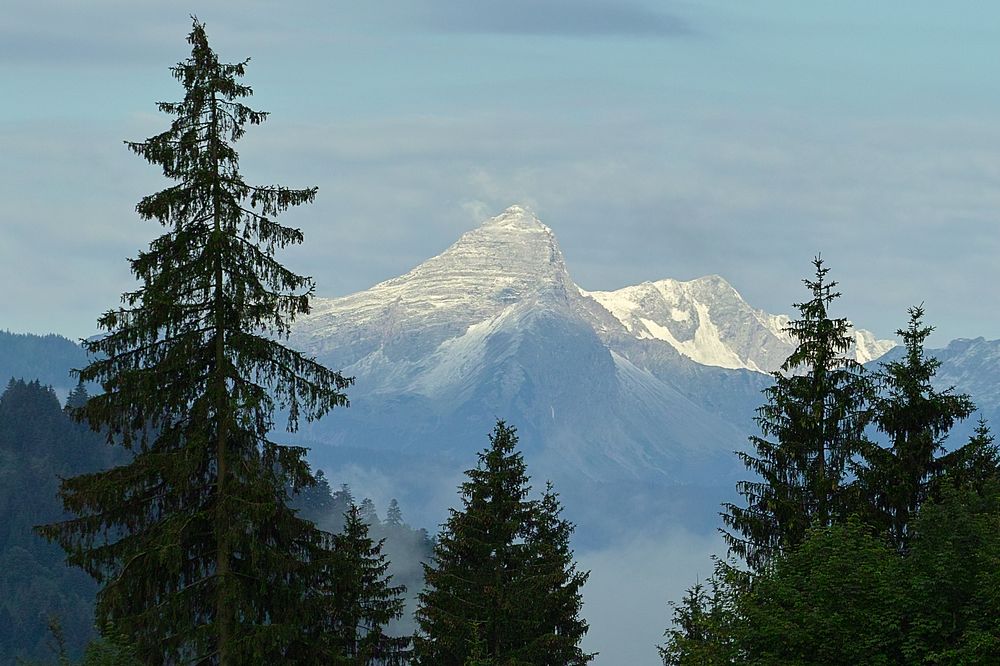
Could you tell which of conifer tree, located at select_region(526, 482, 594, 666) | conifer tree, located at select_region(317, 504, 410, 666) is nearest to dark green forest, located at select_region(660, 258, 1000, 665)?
conifer tree, located at select_region(526, 482, 594, 666)

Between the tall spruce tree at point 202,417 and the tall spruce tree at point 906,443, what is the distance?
1903cm

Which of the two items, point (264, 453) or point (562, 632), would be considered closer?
point (264, 453)

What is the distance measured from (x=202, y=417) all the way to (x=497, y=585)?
21.3 m

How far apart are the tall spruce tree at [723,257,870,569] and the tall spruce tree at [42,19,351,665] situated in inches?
683

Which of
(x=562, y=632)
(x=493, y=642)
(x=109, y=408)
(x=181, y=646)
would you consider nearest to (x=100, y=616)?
(x=181, y=646)

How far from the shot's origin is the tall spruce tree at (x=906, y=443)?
137ft

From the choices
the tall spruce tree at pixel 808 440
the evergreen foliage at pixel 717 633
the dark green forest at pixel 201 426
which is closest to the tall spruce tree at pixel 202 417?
the dark green forest at pixel 201 426

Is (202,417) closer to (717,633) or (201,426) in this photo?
(201,426)

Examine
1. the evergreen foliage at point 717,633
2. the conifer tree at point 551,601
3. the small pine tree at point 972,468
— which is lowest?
the evergreen foliage at point 717,633

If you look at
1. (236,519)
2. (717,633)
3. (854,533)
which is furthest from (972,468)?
(236,519)

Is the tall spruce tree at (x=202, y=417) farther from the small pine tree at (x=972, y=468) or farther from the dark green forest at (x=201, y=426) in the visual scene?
the small pine tree at (x=972, y=468)

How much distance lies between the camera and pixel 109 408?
92.2 ft

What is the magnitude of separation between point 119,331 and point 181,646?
6411 millimetres

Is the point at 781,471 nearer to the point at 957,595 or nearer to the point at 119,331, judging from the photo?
the point at 957,595
